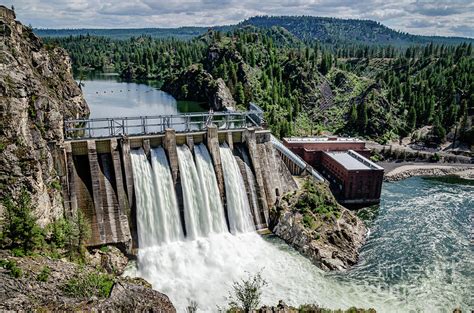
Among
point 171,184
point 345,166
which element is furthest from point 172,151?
point 345,166

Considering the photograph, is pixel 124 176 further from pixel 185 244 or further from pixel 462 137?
pixel 462 137

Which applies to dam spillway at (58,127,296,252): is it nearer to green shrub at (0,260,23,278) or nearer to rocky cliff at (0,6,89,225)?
rocky cliff at (0,6,89,225)

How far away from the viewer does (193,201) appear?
54.2m

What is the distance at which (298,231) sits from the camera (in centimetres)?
5409

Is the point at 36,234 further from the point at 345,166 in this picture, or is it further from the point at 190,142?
the point at 345,166

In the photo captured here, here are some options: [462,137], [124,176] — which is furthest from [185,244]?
[462,137]

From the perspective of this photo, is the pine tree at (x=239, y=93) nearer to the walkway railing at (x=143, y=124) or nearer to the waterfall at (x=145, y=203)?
the walkway railing at (x=143, y=124)

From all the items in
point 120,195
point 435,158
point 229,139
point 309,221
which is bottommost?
point 435,158

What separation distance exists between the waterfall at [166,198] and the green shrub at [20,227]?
1652cm

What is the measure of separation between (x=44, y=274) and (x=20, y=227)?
19.8 ft

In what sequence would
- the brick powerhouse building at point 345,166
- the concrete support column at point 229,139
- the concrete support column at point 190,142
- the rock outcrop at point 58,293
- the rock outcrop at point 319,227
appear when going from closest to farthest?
the rock outcrop at point 58,293
the rock outcrop at point 319,227
the concrete support column at point 190,142
the concrete support column at point 229,139
the brick powerhouse building at point 345,166

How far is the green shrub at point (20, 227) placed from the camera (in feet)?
117

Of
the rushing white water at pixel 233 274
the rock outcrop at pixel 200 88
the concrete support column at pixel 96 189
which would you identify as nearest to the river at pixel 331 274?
the rushing white water at pixel 233 274

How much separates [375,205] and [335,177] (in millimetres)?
8707
